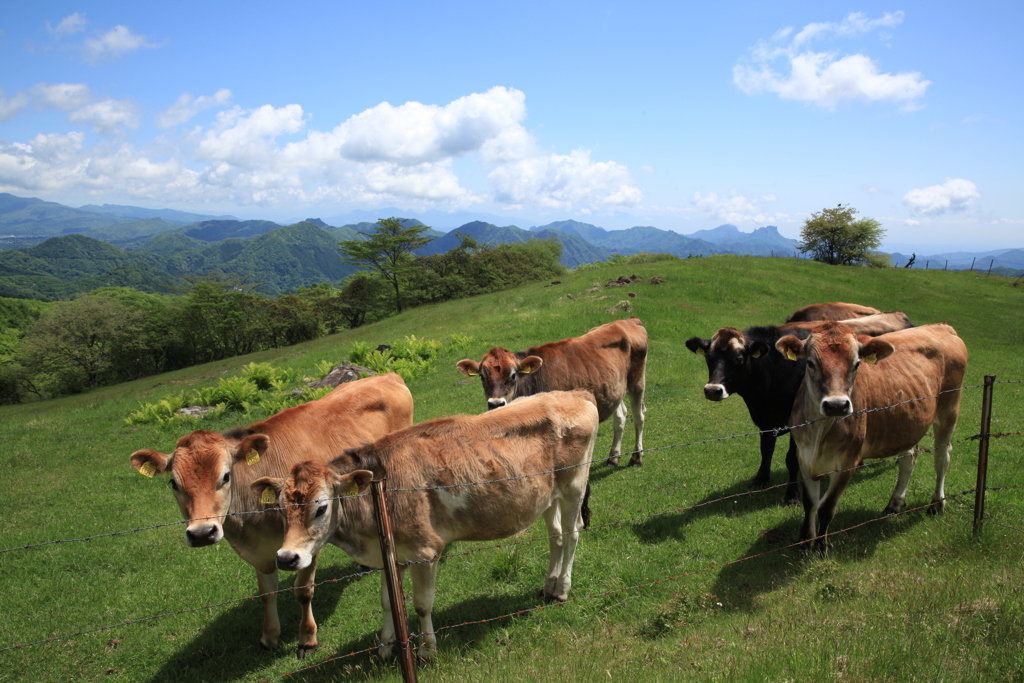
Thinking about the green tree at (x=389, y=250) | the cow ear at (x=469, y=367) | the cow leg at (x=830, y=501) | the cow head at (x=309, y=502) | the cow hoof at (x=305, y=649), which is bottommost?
the cow hoof at (x=305, y=649)

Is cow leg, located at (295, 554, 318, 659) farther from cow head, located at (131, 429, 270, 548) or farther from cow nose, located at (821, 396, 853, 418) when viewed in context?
cow nose, located at (821, 396, 853, 418)

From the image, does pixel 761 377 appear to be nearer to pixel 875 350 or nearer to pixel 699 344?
pixel 699 344

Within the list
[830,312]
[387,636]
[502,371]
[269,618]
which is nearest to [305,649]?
[269,618]

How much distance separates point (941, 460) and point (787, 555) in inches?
104

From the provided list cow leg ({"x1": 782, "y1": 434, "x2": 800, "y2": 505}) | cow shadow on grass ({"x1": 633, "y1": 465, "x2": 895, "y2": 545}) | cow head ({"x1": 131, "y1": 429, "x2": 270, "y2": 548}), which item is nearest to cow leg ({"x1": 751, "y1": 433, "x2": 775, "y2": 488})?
cow shadow on grass ({"x1": 633, "y1": 465, "x2": 895, "y2": 545})

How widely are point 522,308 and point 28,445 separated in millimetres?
19301

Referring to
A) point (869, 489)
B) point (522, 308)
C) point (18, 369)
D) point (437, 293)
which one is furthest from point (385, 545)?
point (18, 369)

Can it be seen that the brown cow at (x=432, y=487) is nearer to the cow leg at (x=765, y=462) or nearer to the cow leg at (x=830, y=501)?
the cow leg at (x=830, y=501)

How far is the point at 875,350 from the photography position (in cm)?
580

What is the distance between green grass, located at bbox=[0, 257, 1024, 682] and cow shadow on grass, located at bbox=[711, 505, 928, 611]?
0.03 m

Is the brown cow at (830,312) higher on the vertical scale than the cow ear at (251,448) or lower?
higher

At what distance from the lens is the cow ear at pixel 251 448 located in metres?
5.22

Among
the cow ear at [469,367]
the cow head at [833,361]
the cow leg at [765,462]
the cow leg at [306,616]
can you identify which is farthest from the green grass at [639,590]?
the cow ear at [469,367]

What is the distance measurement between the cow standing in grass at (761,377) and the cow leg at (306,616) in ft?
18.7
